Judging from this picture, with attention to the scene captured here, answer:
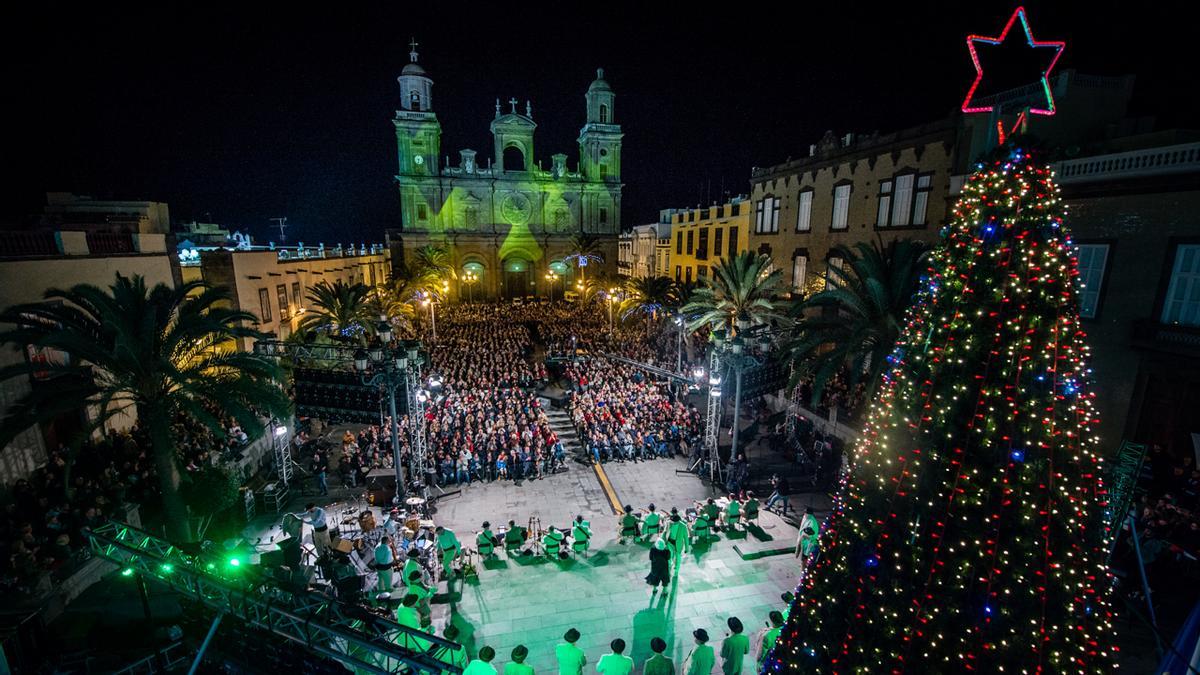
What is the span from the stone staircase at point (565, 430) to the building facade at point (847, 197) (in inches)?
Result: 411

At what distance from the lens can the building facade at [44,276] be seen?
1148 centimetres

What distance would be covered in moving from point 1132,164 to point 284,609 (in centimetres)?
1865

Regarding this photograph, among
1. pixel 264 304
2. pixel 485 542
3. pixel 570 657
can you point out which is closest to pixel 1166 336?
pixel 570 657

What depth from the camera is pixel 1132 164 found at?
1121 cm

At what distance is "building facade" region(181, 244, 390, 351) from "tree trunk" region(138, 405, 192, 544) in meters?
8.32

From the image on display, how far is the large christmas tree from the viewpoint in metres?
4.50

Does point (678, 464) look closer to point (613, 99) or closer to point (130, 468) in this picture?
point (130, 468)

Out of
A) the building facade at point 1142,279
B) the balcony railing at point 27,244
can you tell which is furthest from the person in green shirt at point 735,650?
the balcony railing at point 27,244

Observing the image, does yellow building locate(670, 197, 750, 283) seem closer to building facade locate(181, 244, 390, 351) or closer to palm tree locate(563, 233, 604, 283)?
palm tree locate(563, 233, 604, 283)

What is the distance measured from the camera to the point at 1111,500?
29.2ft

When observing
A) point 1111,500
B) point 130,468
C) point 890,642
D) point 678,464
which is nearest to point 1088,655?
point 890,642

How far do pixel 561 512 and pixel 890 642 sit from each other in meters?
9.83

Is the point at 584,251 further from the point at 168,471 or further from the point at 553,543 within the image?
the point at 168,471

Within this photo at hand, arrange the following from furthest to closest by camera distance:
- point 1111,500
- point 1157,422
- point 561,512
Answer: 1. point 561,512
2. point 1157,422
3. point 1111,500
